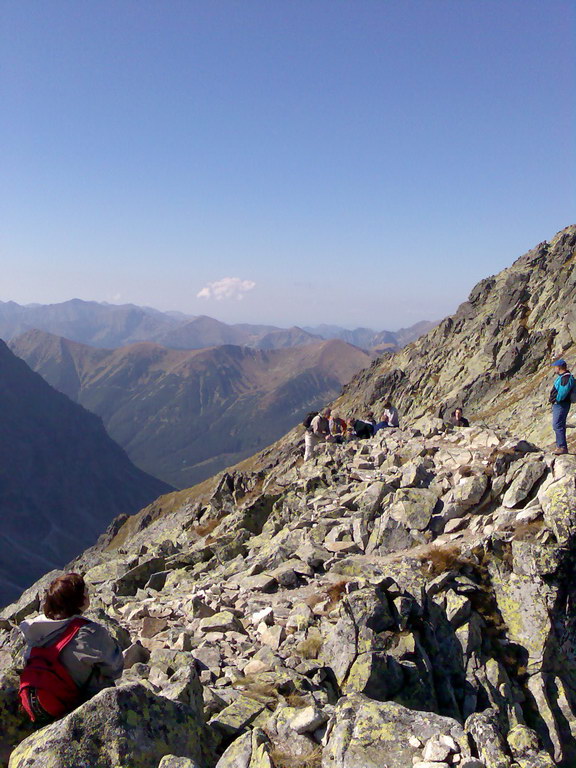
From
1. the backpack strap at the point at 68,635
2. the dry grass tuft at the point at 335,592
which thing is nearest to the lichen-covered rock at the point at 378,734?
the backpack strap at the point at 68,635

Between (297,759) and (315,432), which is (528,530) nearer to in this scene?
(297,759)

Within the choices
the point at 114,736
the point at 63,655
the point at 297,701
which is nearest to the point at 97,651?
the point at 63,655

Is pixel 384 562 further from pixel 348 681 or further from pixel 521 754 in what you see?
pixel 521 754

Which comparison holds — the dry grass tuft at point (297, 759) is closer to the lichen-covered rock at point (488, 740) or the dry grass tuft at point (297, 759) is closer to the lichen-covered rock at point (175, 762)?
the lichen-covered rock at point (175, 762)

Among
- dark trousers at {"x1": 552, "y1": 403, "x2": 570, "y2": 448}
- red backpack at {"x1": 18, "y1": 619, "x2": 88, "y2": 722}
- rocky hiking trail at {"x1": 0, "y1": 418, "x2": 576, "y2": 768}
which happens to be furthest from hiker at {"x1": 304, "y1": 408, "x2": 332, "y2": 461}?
red backpack at {"x1": 18, "y1": 619, "x2": 88, "y2": 722}

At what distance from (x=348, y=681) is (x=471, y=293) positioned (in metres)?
137

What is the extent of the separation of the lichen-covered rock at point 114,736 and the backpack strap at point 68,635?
0.96m

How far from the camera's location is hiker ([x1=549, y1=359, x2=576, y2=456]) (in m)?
21.3

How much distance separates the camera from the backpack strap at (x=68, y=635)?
26.1 ft

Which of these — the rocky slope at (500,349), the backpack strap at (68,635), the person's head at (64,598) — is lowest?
the rocky slope at (500,349)

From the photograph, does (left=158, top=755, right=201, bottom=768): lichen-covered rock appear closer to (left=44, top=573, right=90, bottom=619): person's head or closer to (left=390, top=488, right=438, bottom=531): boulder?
(left=44, top=573, right=90, bottom=619): person's head

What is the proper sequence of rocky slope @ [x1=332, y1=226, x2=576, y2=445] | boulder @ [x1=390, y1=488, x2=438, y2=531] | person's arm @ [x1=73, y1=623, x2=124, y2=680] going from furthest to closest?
rocky slope @ [x1=332, y1=226, x2=576, y2=445]
boulder @ [x1=390, y1=488, x2=438, y2=531]
person's arm @ [x1=73, y1=623, x2=124, y2=680]

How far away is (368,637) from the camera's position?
12.8 meters

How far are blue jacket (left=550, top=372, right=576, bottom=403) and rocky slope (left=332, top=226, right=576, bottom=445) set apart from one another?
4561cm
